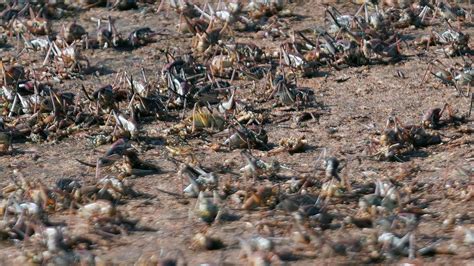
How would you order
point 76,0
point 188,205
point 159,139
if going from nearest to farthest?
1. point 188,205
2. point 159,139
3. point 76,0

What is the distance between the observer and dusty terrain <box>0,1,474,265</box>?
3.92m

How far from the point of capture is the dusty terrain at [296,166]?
3920 mm

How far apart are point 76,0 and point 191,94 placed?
2220 millimetres

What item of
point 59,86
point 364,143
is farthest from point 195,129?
point 59,86

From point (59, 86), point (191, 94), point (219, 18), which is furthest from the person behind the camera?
point (219, 18)

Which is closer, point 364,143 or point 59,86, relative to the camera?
point 364,143

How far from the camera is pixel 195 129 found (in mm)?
5176

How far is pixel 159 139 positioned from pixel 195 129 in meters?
0.17

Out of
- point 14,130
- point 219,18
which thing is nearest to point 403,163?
point 14,130

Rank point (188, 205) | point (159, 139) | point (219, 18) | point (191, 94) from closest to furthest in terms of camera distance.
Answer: point (188, 205)
point (159, 139)
point (191, 94)
point (219, 18)

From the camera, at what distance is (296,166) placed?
186 inches

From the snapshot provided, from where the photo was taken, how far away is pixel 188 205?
4.32 metres

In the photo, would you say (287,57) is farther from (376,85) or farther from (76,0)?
(76,0)

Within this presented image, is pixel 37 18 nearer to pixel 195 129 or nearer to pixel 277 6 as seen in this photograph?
pixel 277 6
